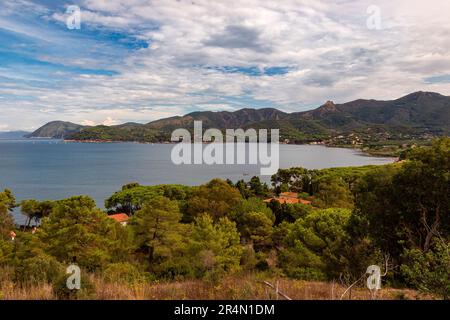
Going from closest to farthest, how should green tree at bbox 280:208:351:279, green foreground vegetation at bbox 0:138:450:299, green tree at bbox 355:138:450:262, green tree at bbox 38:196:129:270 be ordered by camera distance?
green foreground vegetation at bbox 0:138:450:299 → green tree at bbox 355:138:450:262 → green tree at bbox 280:208:351:279 → green tree at bbox 38:196:129:270

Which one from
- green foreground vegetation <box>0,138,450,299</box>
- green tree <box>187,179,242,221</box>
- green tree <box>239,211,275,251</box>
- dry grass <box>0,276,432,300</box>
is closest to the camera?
dry grass <box>0,276,432,300</box>

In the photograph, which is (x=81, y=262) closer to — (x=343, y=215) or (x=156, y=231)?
(x=156, y=231)

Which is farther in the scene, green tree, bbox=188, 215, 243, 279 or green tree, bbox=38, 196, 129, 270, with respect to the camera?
green tree, bbox=188, 215, 243, 279

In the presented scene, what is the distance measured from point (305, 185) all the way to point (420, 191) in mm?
57899

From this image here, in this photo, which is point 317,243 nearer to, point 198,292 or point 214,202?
point 198,292

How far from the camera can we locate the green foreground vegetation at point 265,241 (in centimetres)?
906

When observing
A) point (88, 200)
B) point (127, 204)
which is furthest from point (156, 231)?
point (127, 204)

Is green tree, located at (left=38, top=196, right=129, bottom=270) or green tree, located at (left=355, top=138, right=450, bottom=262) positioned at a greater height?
green tree, located at (left=355, top=138, right=450, bottom=262)

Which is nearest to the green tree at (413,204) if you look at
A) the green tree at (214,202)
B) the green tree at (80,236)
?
the green tree at (80,236)

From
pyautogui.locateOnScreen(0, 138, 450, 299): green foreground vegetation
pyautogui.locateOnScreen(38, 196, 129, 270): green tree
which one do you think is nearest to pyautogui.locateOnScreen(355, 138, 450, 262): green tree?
pyautogui.locateOnScreen(0, 138, 450, 299): green foreground vegetation

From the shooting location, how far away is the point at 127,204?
2215 inches

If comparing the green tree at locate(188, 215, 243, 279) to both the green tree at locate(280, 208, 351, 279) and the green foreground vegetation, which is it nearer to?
the green foreground vegetation

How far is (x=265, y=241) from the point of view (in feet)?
103

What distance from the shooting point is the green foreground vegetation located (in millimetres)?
9062
